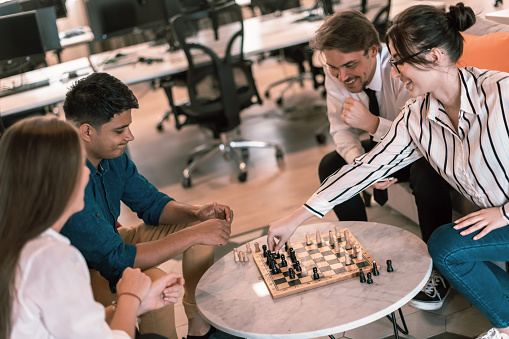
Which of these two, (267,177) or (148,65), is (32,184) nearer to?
(267,177)

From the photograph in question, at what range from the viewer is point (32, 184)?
1.24 m

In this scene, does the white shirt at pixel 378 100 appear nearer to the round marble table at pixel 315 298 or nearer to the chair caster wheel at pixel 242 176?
the round marble table at pixel 315 298

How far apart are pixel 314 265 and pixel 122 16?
12.1 ft

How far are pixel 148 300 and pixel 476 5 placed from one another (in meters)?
2.56

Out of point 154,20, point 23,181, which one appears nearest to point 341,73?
point 23,181

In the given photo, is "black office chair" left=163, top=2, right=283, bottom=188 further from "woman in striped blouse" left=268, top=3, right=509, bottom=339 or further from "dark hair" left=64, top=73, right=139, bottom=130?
"woman in striped blouse" left=268, top=3, right=509, bottom=339

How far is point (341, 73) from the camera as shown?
2.27 meters

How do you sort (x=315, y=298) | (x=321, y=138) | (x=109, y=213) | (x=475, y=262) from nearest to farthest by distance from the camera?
(x=315, y=298) < (x=475, y=262) < (x=109, y=213) < (x=321, y=138)

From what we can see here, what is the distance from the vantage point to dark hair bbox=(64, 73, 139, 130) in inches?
75.8

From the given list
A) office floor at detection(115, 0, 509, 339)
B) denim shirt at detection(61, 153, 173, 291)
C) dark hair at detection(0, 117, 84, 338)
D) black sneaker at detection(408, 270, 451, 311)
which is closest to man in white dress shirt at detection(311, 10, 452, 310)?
black sneaker at detection(408, 270, 451, 311)

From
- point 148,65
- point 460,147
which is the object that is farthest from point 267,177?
point 460,147

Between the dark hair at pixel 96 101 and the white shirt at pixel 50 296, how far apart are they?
0.74 meters

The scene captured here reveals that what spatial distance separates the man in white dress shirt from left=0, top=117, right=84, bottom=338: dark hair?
4.09 feet

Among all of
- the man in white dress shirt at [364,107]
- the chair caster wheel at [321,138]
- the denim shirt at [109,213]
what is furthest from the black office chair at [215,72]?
the denim shirt at [109,213]
